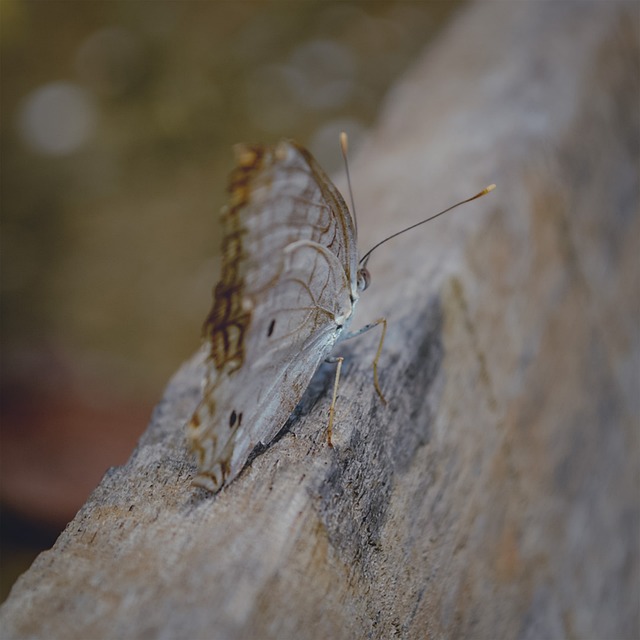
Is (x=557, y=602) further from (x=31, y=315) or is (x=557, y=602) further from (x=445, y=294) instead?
(x=31, y=315)

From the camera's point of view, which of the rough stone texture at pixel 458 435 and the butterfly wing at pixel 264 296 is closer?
the rough stone texture at pixel 458 435

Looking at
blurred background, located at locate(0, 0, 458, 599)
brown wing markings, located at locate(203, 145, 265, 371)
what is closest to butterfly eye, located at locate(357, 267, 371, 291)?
brown wing markings, located at locate(203, 145, 265, 371)

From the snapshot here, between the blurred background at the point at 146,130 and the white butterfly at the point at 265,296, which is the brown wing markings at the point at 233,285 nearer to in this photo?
the white butterfly at the point at 265,296

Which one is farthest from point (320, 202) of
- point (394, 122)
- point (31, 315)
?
point (31, 315)

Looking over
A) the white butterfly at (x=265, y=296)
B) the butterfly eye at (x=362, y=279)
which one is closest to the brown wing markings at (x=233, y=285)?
the white butterfly at (x=265, y=296)

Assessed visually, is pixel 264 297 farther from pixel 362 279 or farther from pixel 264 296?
pixel 362 279

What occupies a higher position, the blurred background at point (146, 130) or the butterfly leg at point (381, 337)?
the blurred background at point (146, 130)

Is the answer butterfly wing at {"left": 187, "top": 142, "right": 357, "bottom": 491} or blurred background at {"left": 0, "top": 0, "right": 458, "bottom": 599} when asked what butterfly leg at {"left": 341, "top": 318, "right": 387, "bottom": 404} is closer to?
butterfly wing at {"left": 187, "top": 142, "right": 357, "bottom": 491}

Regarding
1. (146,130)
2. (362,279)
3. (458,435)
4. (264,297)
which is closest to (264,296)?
(264,297)
